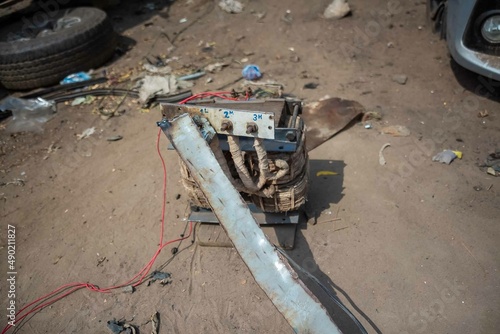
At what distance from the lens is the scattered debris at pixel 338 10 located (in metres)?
5.83

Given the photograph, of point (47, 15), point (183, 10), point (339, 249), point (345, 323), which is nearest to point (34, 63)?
point (47, 15)

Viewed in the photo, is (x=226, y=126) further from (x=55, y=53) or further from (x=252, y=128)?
(x=55, y=53)

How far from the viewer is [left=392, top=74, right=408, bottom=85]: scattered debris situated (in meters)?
4.61

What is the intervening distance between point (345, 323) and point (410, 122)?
237 cm

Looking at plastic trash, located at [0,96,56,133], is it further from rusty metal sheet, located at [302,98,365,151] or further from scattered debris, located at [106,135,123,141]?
rusty metal sheet, located at [302,98,365,151]

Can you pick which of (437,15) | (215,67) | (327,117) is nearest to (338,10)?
(437,15)

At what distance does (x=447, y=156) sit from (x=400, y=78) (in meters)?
1.45

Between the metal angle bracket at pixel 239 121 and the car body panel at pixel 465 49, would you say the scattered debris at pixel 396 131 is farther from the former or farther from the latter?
the metal angle bracket at pixel 239 121

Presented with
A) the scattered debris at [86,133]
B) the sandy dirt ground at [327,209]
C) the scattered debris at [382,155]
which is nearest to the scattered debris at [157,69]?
the sandy dirt ground at [327,209]

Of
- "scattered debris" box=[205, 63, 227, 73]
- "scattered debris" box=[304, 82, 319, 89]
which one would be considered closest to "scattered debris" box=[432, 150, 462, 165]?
"scattered debris" box=[304, 82, 319, 89]

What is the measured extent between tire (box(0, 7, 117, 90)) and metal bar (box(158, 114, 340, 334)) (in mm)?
4137

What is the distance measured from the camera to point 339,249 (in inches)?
117

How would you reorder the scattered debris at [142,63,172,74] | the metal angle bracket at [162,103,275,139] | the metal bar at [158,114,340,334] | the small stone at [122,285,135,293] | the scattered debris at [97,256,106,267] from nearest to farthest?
1. the metal bar at [158,114,340,334]
2. the metal angle bracket at [162,103,275,139]
3. the small stone at [122,285,135,293]
4. the scattered debris at [97,256,106,267]
5. the scattered debris at [142,63,172,74]

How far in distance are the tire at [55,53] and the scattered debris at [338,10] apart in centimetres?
336
